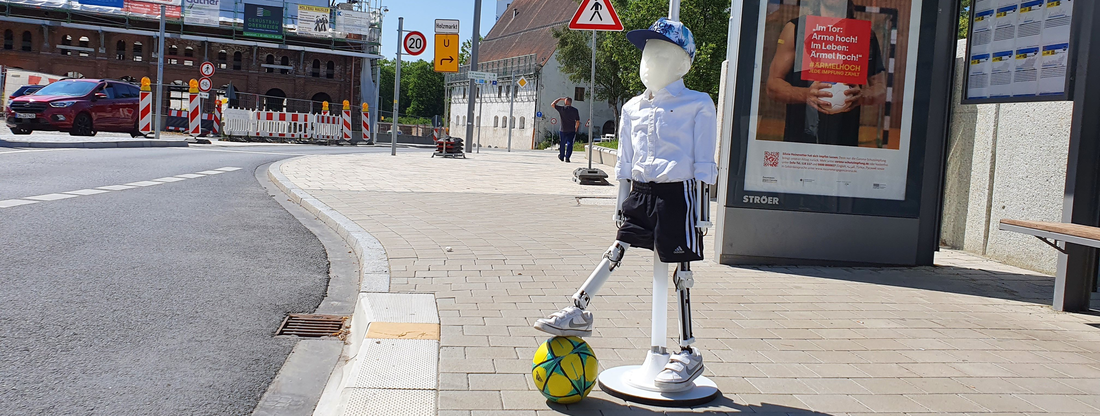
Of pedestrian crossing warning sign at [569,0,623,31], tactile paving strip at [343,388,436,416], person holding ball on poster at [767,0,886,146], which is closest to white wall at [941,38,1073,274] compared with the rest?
person holding ball on poster at [767,0,886,146]

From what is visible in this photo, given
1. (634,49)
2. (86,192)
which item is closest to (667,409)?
(86,192)

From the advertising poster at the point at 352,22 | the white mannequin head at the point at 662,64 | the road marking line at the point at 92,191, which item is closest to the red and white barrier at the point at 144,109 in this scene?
the road marking line at the point at 92,191

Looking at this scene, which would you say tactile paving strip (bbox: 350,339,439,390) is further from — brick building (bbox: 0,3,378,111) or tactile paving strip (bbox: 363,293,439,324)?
brick building (bbox: 0,3,378,111)

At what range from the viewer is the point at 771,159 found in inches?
299

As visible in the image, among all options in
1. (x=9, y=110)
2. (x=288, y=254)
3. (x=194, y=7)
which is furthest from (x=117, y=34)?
(x=288, y=254)

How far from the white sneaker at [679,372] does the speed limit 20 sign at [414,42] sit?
2077cm

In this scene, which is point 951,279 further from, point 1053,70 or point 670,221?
point 670,221

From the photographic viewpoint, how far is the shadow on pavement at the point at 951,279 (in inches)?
268

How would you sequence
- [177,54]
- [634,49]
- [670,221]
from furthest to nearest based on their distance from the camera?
[177,54], [634,49], [670,221]

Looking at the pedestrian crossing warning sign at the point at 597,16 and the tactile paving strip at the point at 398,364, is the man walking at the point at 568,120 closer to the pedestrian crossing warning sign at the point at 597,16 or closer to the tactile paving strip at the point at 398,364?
the pedestrian crossing warning sign at the point at 597,16

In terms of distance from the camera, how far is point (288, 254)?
7793mm

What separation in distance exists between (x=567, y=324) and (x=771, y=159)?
433 centimetres

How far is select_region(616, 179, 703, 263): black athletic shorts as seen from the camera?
3.82 meters

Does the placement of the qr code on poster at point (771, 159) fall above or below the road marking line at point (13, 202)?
above
